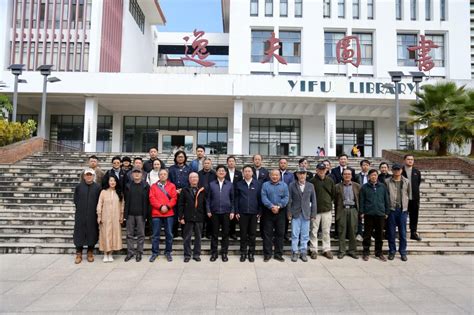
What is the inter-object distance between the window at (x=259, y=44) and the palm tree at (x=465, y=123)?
632 inches

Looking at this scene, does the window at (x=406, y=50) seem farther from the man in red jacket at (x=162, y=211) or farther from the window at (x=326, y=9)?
the man in red jacket at (x=162, y=211)

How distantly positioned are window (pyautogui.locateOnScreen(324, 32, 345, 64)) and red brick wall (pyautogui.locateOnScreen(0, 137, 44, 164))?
20938 millimetres

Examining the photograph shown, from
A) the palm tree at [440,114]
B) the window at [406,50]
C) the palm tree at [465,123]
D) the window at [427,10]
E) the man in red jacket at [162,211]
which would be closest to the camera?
the man in red jacket at [162,211]

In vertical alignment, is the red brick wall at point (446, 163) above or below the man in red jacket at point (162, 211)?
above

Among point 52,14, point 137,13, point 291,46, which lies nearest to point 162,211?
point 291,46

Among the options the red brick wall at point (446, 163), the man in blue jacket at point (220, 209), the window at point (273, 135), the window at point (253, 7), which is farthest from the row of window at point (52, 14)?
the man in blue jacket at point (220, 209)

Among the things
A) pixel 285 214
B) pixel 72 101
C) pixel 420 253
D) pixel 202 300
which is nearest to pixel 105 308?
pixel 202 300

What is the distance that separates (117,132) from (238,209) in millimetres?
20907

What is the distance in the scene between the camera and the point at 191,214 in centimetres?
629

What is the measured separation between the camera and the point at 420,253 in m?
6.98

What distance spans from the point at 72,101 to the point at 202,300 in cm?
2179

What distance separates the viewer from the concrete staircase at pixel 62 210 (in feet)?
23.4

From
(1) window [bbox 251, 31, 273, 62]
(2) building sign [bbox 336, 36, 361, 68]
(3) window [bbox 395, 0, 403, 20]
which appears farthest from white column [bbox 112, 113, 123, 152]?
(3) window [bbox 395, 0, 403, 20]

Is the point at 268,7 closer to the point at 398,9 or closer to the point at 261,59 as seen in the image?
the point at 261,59
